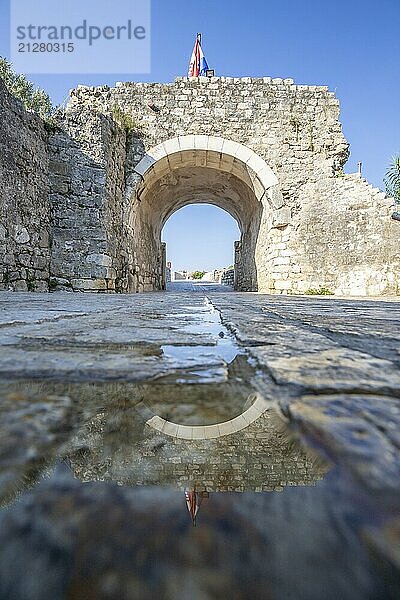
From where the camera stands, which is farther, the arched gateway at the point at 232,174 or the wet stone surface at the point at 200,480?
the arched gateway at the point at 232,174

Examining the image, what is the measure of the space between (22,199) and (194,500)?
6092 millimetres

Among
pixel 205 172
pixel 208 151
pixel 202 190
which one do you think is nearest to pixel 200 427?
pixel 208 151

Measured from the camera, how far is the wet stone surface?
9.0 inches

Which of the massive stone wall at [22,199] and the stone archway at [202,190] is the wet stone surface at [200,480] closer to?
the massive stone wall at [22,199]

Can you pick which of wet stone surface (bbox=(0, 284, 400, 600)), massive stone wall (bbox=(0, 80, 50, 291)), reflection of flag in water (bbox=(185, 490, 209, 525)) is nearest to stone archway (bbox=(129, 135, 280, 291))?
massive stone wall (bbox=(0, 80, 50, 291))

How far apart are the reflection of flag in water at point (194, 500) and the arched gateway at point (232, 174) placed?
20.0 feet

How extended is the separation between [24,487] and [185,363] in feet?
1.71

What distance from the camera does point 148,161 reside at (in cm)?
736

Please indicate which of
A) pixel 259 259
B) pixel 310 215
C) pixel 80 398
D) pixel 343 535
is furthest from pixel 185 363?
pixel 259 259

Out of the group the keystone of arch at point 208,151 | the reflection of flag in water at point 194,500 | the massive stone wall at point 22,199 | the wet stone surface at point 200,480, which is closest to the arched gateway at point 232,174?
the keystone of arch at point 208,151

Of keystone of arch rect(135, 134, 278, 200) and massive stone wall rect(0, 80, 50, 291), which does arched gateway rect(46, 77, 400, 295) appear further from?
massive stone wall rect(0, 80, 50, 291)

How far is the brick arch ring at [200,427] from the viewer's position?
0.47m

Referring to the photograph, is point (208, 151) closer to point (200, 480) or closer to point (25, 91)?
point (200, 480)

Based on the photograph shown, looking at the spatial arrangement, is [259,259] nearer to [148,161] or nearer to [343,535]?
[148,161]
